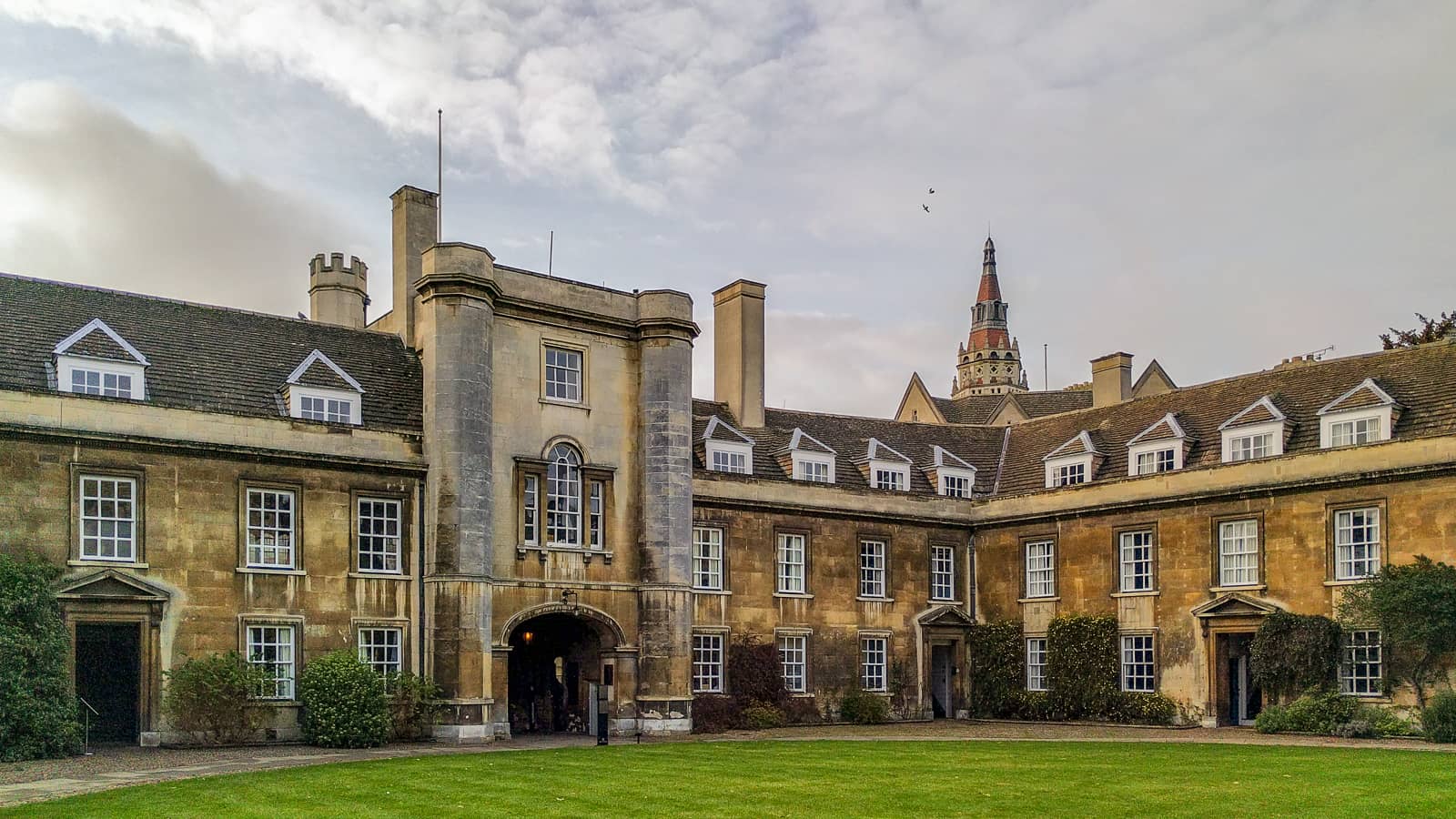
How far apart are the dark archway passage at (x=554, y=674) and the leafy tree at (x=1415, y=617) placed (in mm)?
16853

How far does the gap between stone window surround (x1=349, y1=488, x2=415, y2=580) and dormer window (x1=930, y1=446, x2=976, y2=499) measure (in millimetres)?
16667

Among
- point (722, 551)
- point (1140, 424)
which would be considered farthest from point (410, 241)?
point (1140, 424)

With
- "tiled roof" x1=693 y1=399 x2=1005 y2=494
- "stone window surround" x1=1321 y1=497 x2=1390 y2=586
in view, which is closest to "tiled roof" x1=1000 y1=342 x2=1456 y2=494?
"tiled roof" x1=693 y1=399 x2=1005 y2=494

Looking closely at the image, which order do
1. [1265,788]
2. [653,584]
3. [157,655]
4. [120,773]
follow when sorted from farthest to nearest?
1. [653,584]
2. [157,655]
3. [120,773]
4. [1265,788]

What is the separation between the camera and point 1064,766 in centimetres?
2033

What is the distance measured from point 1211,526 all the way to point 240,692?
22324mm

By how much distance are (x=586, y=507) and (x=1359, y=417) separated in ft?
58.3

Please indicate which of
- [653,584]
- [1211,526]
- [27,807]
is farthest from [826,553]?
[27,807]

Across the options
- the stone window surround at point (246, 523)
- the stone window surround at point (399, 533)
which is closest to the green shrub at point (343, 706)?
the stone window surround at point (246, 523)

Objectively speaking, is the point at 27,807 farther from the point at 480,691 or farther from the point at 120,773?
the point at 480,691

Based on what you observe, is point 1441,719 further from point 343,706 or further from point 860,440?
point 343,706

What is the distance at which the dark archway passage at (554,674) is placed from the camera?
30.9m

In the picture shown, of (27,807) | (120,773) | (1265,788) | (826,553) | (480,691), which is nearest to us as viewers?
(27,807)

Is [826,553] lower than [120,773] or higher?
higher
